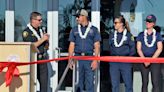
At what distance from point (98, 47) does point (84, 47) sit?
0.24 meters

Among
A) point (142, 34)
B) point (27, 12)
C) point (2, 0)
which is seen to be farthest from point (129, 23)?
point (2, 0)

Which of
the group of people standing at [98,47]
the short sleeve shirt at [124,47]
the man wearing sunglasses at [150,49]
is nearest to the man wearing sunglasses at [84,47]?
the group of people standing at [98,47]

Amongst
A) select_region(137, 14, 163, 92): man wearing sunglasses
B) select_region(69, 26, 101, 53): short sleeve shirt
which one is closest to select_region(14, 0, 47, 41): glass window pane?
select_region(69, 26, 101, 53): short sleeve shirt

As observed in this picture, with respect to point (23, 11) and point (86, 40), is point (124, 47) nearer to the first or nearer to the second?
point (86, 40)

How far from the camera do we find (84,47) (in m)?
7.23

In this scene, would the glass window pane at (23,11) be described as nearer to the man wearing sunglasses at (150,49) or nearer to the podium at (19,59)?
the man wearing sunglasses at (150,49)

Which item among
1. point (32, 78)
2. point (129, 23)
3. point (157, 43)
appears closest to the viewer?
point (32, 78)

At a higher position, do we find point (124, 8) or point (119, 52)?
point (124, 8)

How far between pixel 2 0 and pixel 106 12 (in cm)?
204

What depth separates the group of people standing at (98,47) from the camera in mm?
7125

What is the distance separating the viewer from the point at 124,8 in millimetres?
8375

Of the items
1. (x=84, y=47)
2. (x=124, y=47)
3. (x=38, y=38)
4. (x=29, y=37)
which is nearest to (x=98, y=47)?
(x=84, y=47)

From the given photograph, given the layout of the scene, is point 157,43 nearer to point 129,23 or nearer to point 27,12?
point 129,23

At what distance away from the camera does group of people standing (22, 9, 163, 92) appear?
7125mm
